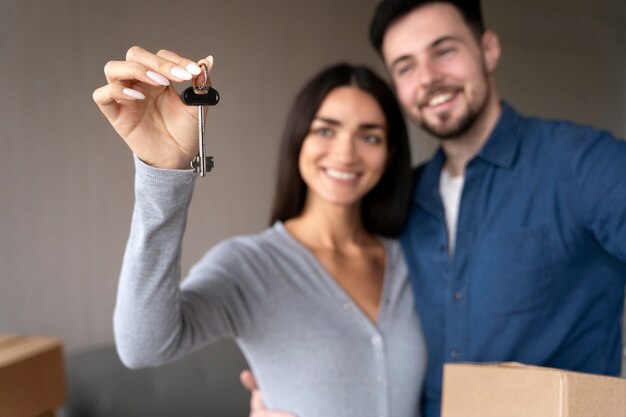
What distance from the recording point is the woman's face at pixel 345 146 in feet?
3.13

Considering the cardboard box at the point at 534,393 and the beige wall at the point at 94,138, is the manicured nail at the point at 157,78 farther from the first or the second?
the cardboard box at the point at 534,393

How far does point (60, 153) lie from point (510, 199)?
0.64 meters

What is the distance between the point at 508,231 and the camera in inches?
34.1

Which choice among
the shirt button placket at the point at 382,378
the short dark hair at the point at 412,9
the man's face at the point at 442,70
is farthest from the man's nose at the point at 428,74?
the shirt button placket at the point at 382,378

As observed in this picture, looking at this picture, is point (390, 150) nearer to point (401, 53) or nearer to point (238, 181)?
point (401, 53)

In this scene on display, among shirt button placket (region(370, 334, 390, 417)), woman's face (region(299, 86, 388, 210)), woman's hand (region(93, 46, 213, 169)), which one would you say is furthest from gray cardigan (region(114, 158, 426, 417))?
woman's hand (region(93, 46, 213, 169))

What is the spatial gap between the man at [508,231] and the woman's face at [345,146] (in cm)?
9

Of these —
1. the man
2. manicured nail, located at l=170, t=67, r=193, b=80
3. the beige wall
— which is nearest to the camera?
manicured nail, located at l=170, t=67, r=193, b=80

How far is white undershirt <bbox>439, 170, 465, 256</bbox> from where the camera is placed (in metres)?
0.94

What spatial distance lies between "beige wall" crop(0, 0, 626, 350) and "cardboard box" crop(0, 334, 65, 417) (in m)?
0.06

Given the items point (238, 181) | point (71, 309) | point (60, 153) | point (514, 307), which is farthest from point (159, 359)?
point (514, 307)

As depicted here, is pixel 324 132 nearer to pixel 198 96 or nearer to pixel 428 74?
pixel 428 74

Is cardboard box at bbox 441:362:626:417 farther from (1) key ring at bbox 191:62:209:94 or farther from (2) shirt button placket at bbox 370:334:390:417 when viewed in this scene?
(1) key ring at bbox 191:62:209:94

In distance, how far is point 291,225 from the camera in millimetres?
1021
